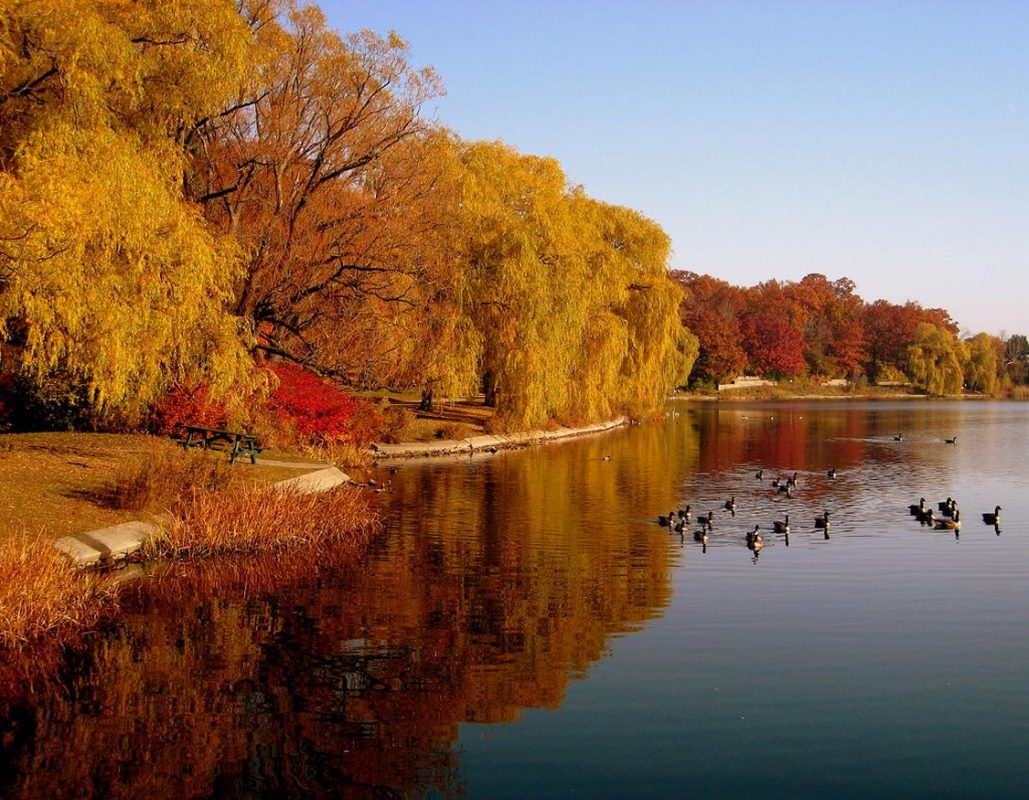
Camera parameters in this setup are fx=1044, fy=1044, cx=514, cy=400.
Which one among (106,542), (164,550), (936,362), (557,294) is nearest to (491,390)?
(557,294)

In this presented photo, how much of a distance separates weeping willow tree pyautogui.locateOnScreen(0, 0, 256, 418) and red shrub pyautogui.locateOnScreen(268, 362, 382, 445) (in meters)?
7.70

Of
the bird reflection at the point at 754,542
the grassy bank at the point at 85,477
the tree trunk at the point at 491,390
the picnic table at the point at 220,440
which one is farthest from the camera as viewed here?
the tree trunk at the point at 491,390

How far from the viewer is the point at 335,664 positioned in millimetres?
12461

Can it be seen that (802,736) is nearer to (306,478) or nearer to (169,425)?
(306,478)

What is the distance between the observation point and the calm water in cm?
951

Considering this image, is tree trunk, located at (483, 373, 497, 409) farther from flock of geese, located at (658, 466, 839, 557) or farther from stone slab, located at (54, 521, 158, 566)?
stone slab, located at (54, 521, 158, 566)

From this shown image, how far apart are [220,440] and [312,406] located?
5062 mm

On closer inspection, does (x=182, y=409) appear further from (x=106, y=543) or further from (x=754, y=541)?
(x=754, y=541)

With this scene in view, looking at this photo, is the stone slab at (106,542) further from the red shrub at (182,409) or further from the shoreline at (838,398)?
the shoreline at (838,398)

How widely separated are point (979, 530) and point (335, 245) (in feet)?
70.1

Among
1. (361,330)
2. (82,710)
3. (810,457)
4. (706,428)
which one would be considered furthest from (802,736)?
(706,428)

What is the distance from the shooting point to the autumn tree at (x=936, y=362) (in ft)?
410

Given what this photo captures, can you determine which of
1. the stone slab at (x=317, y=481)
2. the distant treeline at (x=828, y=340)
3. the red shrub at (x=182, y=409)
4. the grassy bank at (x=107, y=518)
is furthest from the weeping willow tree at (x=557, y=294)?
the distant treeline at (x=828, y=340)

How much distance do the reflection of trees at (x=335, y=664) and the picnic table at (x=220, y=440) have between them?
6185mm
